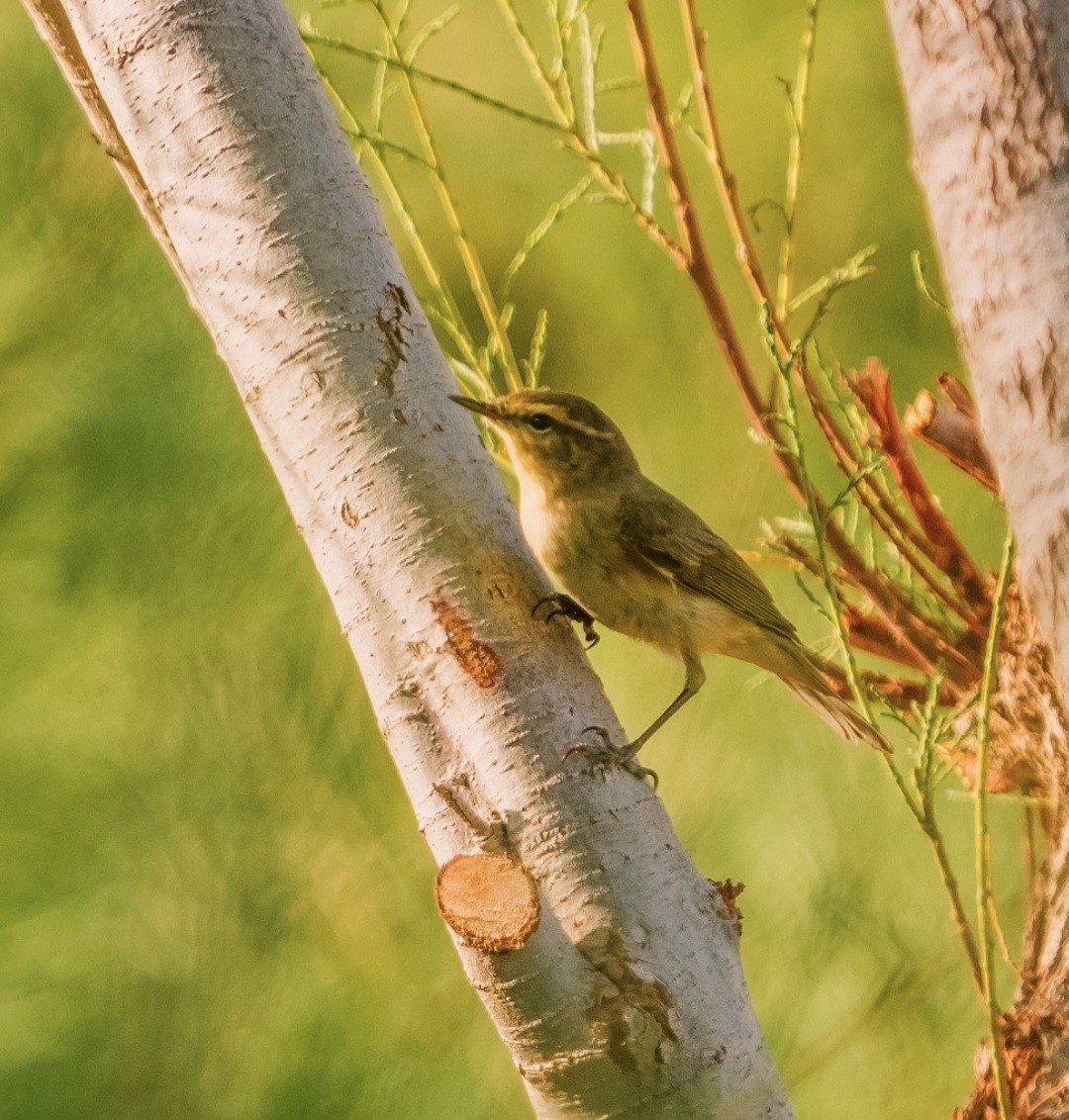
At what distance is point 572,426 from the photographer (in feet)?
4.13

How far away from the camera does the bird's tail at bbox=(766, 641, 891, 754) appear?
50.0 inches

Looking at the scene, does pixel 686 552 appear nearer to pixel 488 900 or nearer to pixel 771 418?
pixel 771 418

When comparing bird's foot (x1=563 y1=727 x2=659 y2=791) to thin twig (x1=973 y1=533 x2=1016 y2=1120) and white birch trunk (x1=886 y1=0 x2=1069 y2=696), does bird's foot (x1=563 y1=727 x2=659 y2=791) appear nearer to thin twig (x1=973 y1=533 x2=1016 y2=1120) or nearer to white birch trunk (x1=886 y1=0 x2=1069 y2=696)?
thin twig (x1=973 y1=533 x2=1016 y2=1120)

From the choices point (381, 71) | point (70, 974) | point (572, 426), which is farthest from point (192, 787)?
point (381, 71)

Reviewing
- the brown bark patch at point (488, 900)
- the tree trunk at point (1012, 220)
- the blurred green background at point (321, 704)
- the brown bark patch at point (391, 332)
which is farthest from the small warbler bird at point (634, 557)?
the tree trunk at point (1012, 220)

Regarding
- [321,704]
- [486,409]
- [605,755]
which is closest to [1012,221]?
[605,755]

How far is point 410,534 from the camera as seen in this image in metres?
0.79

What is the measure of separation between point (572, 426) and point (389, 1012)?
2.26ft

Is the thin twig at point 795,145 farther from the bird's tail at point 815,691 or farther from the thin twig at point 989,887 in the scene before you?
the bird's tail at point 815,691

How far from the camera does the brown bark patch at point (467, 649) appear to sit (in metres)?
0.78

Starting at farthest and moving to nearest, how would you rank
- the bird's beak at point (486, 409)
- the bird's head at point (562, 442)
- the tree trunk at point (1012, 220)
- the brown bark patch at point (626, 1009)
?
the bird's head at point (562, 442)
the bird's beak at point (486, 409)
the brown bark patch at point (626, 1009)
the tree trunk at point (1012, 220)

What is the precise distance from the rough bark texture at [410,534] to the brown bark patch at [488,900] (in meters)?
0.01

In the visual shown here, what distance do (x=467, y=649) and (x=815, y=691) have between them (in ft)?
2.07

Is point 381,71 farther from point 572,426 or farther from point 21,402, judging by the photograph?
point 21,402
